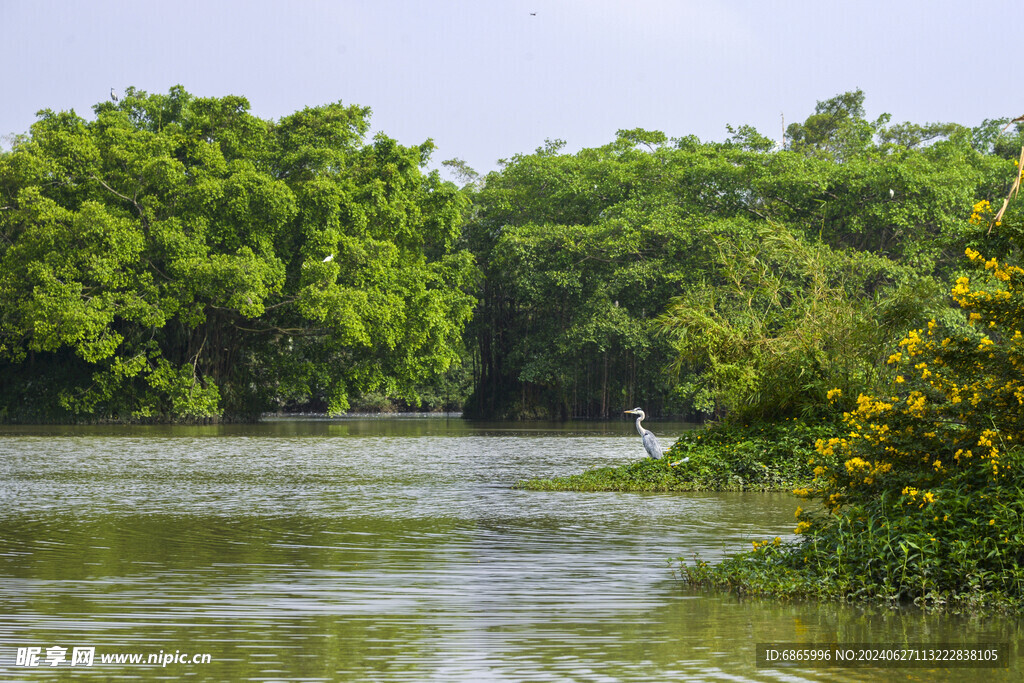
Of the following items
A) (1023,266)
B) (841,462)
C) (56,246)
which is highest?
(56,246)

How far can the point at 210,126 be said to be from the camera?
50.0m

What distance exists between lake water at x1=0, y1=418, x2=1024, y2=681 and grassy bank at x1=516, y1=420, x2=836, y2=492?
0.87 meters

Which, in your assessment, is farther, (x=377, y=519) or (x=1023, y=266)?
(x=377, y=519)

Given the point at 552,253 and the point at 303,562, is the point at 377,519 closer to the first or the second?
the point at 303,562

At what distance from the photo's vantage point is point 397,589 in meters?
8.91

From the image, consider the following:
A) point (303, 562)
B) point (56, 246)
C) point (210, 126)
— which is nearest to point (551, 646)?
point (303, 562)

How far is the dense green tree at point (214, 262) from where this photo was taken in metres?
42.8

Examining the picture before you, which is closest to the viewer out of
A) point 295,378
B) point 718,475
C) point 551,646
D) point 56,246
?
point 551,646

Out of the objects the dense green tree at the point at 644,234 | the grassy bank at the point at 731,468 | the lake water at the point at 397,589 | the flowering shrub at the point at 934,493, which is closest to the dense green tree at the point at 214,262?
the dense green tree at the point at 644,234

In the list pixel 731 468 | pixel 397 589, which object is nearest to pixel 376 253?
pixel 731 468

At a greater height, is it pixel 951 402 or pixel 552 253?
pixel 552 253

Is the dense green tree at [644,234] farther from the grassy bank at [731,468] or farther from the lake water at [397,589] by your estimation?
the lake water at [397,589]

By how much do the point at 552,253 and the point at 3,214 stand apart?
21652 millimetres

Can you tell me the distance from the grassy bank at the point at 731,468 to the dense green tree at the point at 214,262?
26.9 meters
